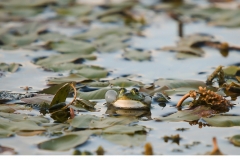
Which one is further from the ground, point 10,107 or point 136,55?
point 136,55

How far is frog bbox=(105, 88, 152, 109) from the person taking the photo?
2562mm

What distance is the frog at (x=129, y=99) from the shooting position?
2.56m

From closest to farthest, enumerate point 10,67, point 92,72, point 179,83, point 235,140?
point 235,140, point 179,83, point 92,72, point 10,67

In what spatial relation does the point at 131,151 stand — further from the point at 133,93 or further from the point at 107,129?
the point at 133,93

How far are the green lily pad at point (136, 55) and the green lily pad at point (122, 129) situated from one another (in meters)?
1.29

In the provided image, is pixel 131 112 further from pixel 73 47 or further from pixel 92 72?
pixel 73 47

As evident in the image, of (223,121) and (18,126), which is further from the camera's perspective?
(223,121)

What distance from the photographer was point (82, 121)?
2.36m

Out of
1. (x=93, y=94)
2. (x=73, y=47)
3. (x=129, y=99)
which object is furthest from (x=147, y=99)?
(x=73, y=47)

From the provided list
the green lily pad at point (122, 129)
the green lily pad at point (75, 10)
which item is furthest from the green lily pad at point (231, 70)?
the green lily pad at point (75, 10)

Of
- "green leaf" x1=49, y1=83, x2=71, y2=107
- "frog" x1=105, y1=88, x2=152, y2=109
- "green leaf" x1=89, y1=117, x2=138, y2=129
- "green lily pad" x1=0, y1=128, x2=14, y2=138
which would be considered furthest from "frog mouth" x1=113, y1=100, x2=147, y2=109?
"green lily pad" x1=0, y1=128, x2=14, y2=138

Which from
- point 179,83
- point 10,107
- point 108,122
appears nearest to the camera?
point 108,122

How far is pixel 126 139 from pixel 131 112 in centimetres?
40
